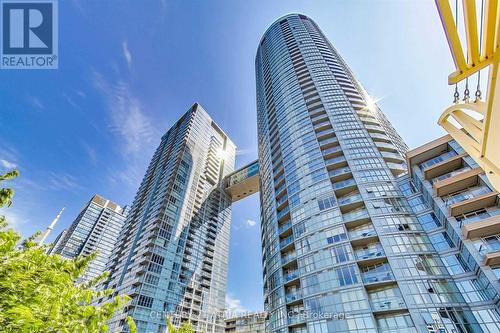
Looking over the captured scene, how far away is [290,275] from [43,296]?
33783 millimetres

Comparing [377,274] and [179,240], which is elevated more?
[179,240]

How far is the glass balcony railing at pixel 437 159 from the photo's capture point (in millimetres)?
30527

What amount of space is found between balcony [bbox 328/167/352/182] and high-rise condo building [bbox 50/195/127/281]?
113546 millimetres

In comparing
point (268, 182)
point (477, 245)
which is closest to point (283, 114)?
point (268, 182)

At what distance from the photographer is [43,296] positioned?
6051mm

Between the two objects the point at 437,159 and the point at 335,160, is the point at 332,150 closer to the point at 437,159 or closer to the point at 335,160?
the point at 335,160

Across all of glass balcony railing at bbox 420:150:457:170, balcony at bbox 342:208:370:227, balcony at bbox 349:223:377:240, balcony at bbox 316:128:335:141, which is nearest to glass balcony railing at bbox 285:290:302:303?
balcony at bbox 349:223:377:240

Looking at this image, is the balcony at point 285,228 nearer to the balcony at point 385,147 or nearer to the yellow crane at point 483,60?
the balcony at point 385,147

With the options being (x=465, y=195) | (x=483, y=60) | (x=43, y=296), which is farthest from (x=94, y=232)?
(x=483, y=60)

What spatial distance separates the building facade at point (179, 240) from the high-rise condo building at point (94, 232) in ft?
204

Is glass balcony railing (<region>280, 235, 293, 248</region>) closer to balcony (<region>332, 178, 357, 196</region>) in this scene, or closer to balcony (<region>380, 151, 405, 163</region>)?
balcony (<region>332, 178, 357, 196</region>)

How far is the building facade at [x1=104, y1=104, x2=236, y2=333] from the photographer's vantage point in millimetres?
49812

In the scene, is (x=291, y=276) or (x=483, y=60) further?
(x=291, y=276)

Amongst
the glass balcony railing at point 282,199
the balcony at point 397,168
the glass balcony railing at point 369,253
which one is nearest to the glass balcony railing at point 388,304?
the glass balcony railing at point 369,253
